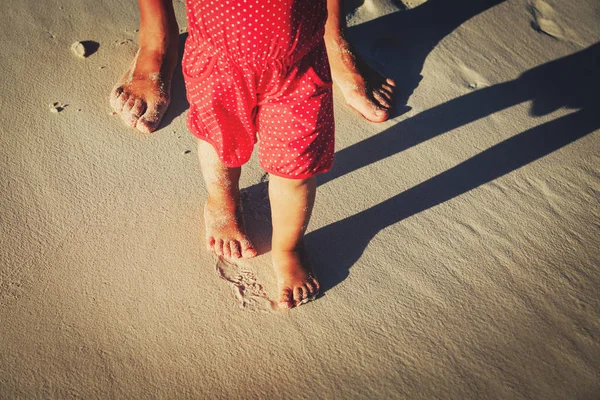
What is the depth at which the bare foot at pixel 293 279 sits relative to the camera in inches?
65.4

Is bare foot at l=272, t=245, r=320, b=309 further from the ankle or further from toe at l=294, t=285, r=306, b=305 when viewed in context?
the ankle

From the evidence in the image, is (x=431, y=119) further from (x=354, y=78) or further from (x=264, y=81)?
(x=264, y=81)

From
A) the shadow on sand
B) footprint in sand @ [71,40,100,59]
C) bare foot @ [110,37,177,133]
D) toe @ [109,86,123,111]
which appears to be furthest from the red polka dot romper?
footprint in sand @ [71,40,100,59]

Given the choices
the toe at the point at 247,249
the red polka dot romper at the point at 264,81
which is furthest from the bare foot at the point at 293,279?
the red polka dot romper at the point at 264,81

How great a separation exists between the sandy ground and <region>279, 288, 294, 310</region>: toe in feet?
0.13

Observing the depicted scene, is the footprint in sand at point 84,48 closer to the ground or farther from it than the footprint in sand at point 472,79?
closer to the ground

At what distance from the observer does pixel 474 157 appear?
2113mm

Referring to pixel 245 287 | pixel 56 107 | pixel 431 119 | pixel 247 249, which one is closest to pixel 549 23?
pixel 431 119

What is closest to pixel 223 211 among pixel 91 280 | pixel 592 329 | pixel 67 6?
pixel 91 280

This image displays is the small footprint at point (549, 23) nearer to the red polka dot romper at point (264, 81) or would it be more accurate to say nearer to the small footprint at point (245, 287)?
the red polka dot romper at point (264, 81)

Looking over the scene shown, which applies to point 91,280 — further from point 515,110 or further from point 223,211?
point 515,110

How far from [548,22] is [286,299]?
2390mm

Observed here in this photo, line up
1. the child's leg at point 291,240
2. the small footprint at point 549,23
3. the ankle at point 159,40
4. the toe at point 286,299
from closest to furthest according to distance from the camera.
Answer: the child's leg at point 291,240 < the toe at point 286,299 < the ankle at point 159,40 < the small footprint at point 549,23

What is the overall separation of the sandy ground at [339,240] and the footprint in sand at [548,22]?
20 centimetres
